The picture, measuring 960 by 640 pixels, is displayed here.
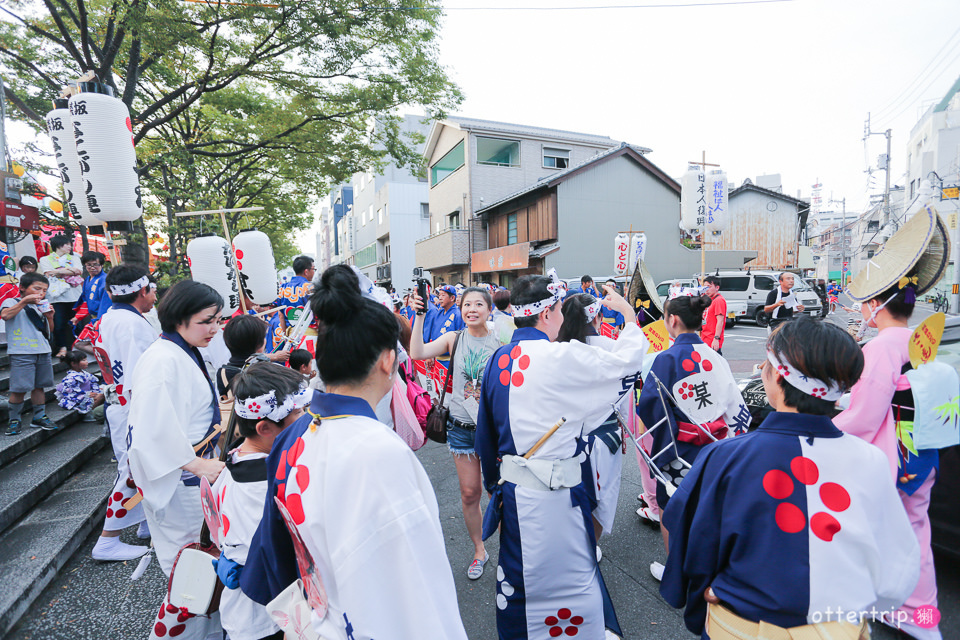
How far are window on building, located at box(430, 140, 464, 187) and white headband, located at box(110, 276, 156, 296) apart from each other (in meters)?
21.6

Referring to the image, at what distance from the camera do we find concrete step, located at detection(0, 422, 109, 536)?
11.7 feet

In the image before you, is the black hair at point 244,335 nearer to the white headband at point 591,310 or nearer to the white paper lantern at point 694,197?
the white headband at point 591,310

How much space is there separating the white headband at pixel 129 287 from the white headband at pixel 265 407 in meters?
2.27

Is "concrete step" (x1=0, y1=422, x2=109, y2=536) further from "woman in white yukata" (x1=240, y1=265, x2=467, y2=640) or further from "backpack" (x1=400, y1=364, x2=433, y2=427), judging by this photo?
"woman in white yukata" (x1=240, y1=265, x2=467, y2=640)

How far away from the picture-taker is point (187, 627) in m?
2.11

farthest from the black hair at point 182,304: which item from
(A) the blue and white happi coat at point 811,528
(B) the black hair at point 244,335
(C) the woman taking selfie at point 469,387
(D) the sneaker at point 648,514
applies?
(D) the sneaker at point 648,514

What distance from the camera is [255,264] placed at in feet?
18.4

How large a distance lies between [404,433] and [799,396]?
188 centimetres

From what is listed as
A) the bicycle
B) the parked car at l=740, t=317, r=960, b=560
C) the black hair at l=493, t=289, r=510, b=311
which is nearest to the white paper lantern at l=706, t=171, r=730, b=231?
the parked car at l=740, t=317, r=960, b=560

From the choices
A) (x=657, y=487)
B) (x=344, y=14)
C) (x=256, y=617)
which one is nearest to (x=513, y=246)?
(x=344, y=14)

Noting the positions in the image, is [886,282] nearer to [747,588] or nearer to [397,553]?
[747,588]

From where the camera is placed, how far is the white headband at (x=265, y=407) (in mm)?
1875

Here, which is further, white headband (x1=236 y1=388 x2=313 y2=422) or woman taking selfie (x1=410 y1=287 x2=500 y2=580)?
woman taking selfie (x1=410 y1=287 x2=500 y2=580)

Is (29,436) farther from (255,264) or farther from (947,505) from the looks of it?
(947,505)
